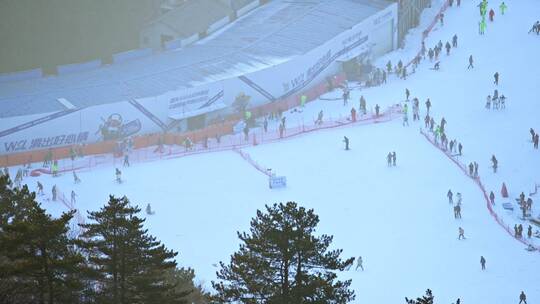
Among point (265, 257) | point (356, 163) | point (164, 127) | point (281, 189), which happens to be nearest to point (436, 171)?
point (356, 163)

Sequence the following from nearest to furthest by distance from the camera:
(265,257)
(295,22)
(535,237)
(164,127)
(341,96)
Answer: (265,257)
(535,237)
(164,127)
(341,96)
(295,22)

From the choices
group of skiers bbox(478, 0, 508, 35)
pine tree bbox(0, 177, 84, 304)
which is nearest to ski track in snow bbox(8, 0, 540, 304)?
group of skiers bbox(478, 0, 508, 35)

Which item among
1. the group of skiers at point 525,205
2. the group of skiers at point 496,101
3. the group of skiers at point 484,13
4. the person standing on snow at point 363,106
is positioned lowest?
the group of skiers at point 525,205

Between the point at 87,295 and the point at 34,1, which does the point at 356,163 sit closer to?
the point at 34,1

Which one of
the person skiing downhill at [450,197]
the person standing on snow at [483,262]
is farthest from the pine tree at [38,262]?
the person skiing downhill at [450,197]

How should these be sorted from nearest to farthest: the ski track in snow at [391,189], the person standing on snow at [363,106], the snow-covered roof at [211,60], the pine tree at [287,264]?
the pine tree at [287,264]
the ski track in snow at [391,189]
the snow-covered roof at [211,60]
the person standing on snow at [363,106]

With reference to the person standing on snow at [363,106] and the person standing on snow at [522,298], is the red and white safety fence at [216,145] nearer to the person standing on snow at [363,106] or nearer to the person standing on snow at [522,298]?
the person standing on snow at [363,106]
